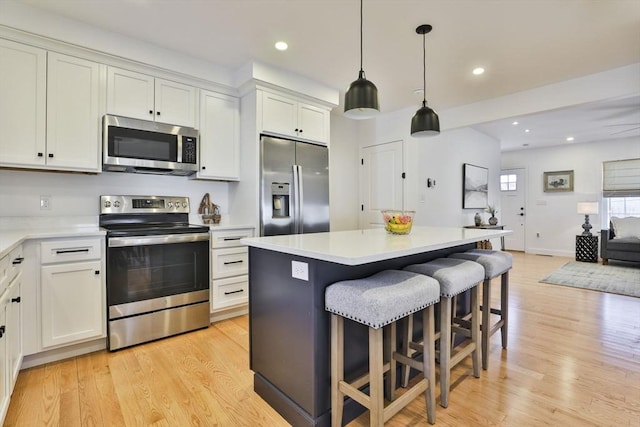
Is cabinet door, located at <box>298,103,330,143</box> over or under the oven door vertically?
over

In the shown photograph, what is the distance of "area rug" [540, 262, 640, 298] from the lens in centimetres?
418

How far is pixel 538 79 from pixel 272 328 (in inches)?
150

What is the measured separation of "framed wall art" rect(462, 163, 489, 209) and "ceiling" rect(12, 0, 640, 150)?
82.8 inches

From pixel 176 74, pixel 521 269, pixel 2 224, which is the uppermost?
pixel 176 74

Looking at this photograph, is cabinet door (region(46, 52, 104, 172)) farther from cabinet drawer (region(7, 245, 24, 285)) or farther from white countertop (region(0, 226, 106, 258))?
cabinet drawer (region(7, 245, 24, 285))

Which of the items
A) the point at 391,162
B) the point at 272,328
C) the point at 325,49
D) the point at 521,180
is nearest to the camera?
the point at 272,328

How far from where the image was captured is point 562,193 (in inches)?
283

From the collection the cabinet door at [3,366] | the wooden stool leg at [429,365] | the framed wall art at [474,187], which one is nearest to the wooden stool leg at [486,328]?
the wooden stool leg at [429,365]

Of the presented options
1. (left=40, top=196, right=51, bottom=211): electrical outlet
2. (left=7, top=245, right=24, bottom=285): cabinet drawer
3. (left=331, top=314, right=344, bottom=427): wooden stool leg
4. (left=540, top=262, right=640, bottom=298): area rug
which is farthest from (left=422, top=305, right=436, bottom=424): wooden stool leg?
(left=540, top=262, right=640, bottom=298): area rug

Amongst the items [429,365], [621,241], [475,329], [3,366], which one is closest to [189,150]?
[3,366]

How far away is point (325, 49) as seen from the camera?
2879 millimetres

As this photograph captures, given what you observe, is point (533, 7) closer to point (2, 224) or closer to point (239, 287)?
point (239, 287)

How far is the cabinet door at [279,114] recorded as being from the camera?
3246mm

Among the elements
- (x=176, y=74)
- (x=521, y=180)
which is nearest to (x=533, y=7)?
(x=176, y=74)
